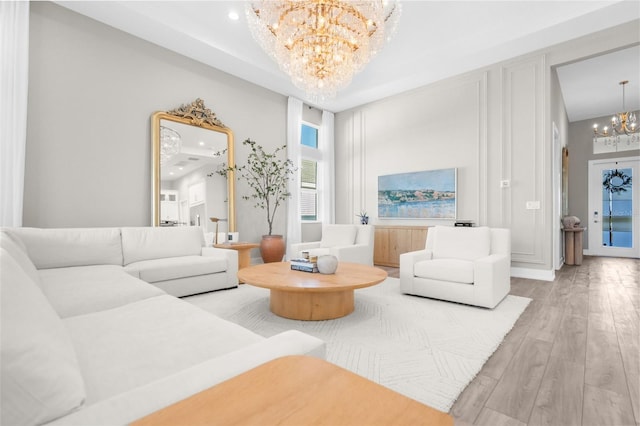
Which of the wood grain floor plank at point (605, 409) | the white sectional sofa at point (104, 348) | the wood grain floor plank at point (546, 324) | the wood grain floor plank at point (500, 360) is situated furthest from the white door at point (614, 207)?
the white sectional sofa at point (104, 348)

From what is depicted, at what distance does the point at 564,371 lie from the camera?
178 centimetres

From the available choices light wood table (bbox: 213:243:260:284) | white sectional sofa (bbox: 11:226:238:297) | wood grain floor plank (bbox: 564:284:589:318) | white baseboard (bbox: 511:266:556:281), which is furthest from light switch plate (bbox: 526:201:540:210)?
white sectional sofa (bbox: 11:226:238:297)

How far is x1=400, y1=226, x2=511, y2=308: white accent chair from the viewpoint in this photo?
2910mm

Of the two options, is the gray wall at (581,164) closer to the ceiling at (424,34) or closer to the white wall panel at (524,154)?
the ceiling at (424,34)

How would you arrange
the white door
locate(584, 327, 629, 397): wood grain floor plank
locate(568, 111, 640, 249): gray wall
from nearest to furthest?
locate(584, 327, 629, 397): wood grain floor plank < the white door < locate(568, 111, 640, 249): gray wall

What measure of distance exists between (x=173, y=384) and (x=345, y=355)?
144 cm

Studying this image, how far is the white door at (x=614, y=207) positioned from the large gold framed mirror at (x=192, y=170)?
316 inches

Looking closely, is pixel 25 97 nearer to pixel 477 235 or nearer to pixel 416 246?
pixel 477 235

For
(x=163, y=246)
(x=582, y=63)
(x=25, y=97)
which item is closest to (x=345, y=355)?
(x=163, y=246)

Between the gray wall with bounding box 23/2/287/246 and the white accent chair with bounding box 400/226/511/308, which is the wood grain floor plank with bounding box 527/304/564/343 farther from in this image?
the gray wall with bounding box 23/2/287/246

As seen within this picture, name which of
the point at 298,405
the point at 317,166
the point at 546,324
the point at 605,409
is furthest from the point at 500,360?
the point at 317,166

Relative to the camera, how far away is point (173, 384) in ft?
2.26

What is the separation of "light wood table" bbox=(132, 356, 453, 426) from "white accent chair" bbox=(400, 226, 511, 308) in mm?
2699

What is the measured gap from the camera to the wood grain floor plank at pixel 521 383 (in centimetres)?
145
